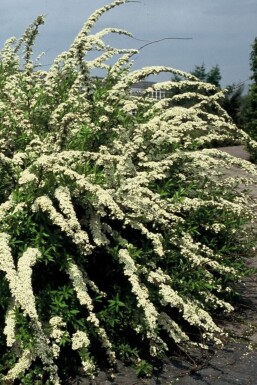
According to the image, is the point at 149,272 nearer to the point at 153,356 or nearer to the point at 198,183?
the point at 153,356

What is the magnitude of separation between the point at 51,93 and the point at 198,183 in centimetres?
145

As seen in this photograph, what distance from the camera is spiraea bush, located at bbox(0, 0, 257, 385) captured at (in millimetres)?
3857

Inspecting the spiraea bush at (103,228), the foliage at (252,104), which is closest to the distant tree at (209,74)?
the foliage at (252,104)

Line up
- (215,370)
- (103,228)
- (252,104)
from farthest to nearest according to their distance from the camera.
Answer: (252,104)
(103,228)
(215,370)

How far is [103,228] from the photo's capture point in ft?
14.5

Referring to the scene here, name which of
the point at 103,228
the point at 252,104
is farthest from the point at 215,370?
the point at 252,104

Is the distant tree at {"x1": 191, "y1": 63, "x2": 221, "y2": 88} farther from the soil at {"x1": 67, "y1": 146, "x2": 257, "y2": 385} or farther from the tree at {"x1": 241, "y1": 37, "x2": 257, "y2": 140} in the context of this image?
the soil at {"x1": 67, "y1": 146, "x2": 257, "y2": 385}

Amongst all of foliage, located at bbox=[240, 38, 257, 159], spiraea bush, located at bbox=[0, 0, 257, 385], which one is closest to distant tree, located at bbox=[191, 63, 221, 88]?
foliage, located at bbox=[240, 38, 257, 159]

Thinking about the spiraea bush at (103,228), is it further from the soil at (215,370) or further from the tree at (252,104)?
the tree at (252,104)

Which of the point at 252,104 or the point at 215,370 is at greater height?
the point at 252,104

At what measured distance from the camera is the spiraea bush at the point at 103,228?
386 centimetres

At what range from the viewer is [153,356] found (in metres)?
4.18

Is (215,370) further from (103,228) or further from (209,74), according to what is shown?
(209,74)

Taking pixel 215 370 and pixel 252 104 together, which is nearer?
pixel 215 370
